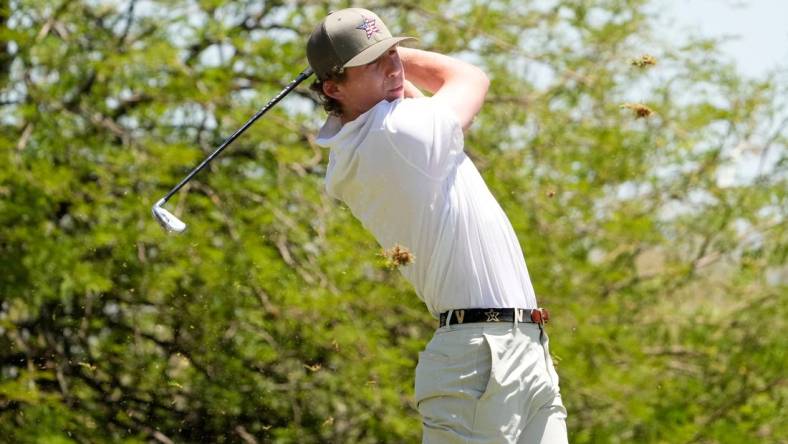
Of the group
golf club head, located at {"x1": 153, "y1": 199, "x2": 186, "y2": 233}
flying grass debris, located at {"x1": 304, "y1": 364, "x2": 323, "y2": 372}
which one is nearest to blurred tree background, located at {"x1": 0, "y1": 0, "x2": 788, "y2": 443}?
flying grass debris, located at {"x1": 304, "y1": 364, "x2": 323, "y2": 372}

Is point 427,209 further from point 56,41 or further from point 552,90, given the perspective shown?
point 552,90

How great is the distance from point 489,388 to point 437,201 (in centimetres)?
44

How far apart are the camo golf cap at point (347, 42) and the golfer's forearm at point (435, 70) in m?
0.19

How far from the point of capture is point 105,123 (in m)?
6.79

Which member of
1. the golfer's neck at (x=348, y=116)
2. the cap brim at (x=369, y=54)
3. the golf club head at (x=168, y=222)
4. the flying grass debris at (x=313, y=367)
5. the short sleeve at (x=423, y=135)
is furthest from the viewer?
the flying grass debris at (x=313, y=367)

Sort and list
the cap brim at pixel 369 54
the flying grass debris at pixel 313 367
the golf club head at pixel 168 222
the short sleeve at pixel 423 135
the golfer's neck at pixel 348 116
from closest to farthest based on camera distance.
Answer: the short sleeve at pixel 423 135 → the cap brim at pixel 369 54 → the golfer's neck at pixel 348 116 → the golf club head at pixel 168 222 → the flying grass debris at pixel 313 367

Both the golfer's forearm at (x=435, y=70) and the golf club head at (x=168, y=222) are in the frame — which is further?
the golf club head at (x=168, y=222)

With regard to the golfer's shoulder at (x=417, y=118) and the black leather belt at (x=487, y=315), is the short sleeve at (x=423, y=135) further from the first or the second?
the black leather belt at (x=487, y=315)

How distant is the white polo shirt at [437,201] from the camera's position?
9.97 ft

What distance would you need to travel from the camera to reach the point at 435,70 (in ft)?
11.1

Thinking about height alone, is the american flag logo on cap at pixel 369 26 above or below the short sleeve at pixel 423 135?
above

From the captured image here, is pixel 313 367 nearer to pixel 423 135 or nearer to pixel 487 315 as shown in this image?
pixel 487 315

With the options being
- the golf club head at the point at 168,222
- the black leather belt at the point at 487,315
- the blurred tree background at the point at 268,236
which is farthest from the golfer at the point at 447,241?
the blurred tree background at the point at 268,236

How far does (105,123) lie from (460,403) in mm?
4165
